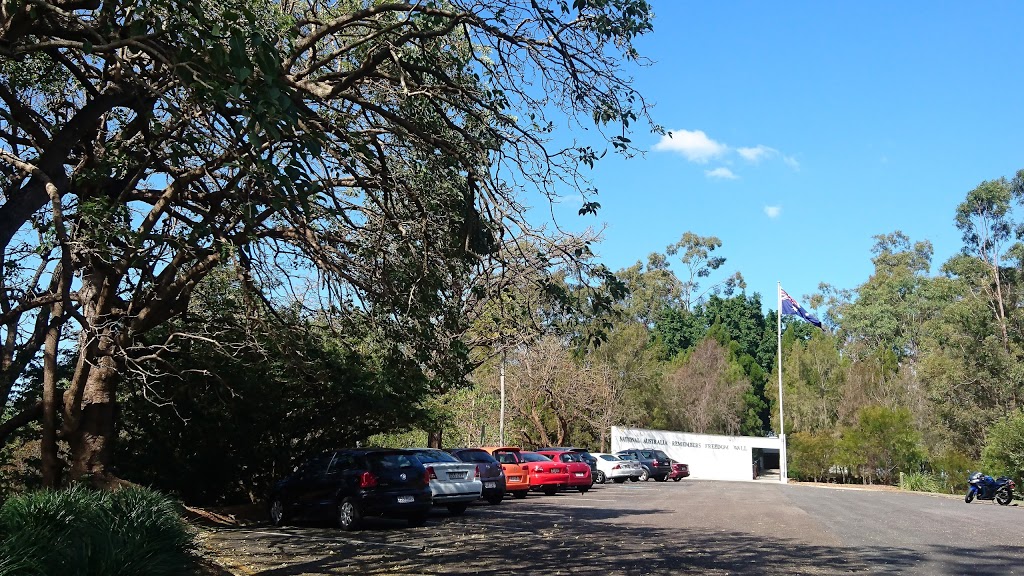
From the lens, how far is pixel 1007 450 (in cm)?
3197

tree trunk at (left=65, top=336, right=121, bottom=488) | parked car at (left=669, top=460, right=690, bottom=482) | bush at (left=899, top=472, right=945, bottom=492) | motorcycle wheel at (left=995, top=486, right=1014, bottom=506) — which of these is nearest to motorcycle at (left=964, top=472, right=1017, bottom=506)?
motorcycle wheel at (left=995, top=486, right=1014, bottom=506)

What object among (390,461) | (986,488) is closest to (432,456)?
(390,461)

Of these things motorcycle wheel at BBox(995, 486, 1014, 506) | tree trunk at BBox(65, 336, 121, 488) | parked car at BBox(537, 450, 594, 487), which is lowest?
motorcycle wheel at BBox(995, 486, 1014, 506)

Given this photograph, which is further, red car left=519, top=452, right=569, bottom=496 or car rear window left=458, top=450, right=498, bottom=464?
red car left=519, top=452, right=569, bottom=496

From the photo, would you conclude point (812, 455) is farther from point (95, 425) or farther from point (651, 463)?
point (95, 425)

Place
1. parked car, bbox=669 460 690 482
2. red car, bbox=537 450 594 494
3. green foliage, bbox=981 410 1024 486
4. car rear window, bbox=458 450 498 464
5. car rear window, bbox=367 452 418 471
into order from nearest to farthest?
1. car rear window, bbox=367 452 418 471
2. car rear window, bbox=458 450 498 464
3. red car, bbox=537 450 594 494
4. green foliage, bbox=981 410 1024 486
5. parked car, bbox=669 460 690 482

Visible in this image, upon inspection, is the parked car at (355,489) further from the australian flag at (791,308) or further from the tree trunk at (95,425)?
the australian flag at (791,308)

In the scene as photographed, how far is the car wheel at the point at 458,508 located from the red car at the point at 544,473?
7.67 metres

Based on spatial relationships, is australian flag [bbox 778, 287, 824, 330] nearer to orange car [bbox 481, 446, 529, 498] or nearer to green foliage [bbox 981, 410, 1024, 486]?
green foliage [bbox 981, 410, 1024, 486]

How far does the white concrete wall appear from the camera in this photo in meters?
51.1

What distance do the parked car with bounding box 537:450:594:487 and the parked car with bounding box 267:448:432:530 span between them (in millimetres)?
11719

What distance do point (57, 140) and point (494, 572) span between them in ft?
21.5

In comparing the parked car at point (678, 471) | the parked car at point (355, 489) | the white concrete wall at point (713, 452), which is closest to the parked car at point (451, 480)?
the parked car at point (355, 489)

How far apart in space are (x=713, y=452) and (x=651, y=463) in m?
10.5
